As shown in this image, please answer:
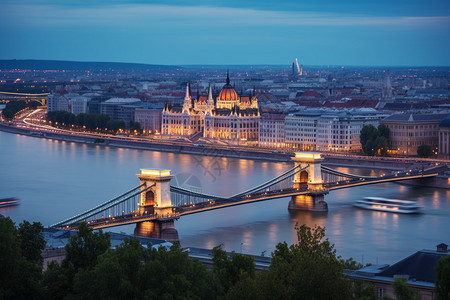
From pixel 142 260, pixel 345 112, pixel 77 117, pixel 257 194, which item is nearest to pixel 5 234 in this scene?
pixel 142 260

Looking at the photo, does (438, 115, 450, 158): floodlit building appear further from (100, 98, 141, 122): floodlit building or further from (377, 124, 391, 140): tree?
(100, 98, 141, 122): floodlit building

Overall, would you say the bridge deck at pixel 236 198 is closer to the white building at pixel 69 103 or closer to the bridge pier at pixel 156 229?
the bridge pier at pixel 156 229

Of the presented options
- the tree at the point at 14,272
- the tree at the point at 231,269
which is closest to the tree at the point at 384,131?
the tree at the point at 14,272

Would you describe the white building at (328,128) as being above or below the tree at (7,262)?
above

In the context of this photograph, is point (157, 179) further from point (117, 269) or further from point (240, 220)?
point (117, 269)

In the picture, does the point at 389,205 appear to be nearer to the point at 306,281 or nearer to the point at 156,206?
the point at 156,206

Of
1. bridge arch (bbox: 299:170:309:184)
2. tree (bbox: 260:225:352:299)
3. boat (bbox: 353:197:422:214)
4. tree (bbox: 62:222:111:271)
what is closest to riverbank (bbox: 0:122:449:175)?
boat (bbox: 353:197:422:214)
